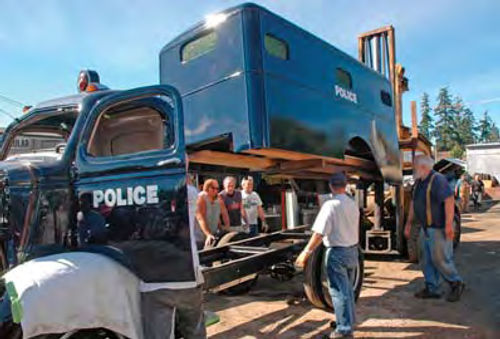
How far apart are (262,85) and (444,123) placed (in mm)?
86151

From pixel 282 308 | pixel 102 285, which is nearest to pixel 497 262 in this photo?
pixel 282 308

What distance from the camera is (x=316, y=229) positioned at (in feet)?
13.1

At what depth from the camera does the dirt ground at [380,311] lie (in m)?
4.20

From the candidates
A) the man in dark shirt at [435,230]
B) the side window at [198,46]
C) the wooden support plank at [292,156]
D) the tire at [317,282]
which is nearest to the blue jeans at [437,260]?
the man in dark shirt at [435,230]

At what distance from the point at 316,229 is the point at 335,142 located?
3.92ft

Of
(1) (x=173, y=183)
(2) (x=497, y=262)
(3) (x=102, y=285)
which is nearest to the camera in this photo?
(3) (x=102, y=285)

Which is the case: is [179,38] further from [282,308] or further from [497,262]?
[497,262]

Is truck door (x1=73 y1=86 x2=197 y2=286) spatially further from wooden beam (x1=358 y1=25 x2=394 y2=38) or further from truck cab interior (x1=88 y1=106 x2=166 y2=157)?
wooden beam (x1=358 y1=25 x2=394 y2=38)

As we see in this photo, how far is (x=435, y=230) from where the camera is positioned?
208 inches

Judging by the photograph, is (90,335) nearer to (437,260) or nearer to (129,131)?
(129,131)

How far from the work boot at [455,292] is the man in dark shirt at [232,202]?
3180mm

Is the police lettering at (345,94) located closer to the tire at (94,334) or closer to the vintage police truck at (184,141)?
the vintage police truck at (184,141)

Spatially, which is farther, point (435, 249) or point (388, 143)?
point (388, 143)

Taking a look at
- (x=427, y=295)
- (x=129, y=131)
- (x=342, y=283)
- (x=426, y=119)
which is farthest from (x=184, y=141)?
(x=426, y=119)
